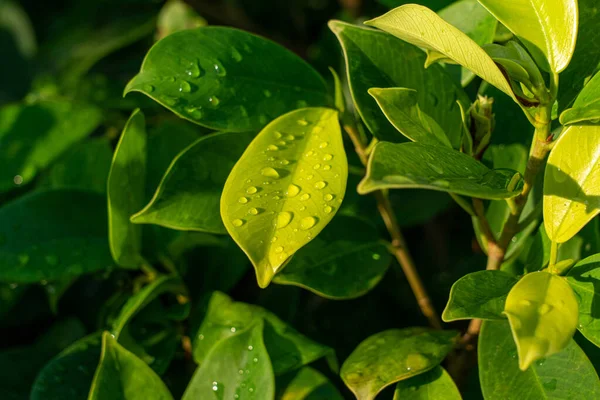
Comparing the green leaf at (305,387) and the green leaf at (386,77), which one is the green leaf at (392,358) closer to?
the green leaf at (305,387)

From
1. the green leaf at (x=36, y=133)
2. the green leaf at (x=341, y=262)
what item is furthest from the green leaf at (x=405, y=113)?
the green leaf at (x=36, y=133)

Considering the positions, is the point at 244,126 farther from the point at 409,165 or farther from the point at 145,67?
the point at 409,165

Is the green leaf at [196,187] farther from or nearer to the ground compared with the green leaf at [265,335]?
farther from the ground

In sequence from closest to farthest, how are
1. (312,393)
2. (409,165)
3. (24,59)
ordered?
(409,165) → (312,393) → (24,59)

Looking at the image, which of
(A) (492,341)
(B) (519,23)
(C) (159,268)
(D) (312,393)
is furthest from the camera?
(C) (159,268)

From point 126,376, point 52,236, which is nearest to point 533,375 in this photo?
point 126,376

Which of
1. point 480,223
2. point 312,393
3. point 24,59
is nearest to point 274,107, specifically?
point 480,223

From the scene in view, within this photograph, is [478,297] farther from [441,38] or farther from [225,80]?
[225,80]
